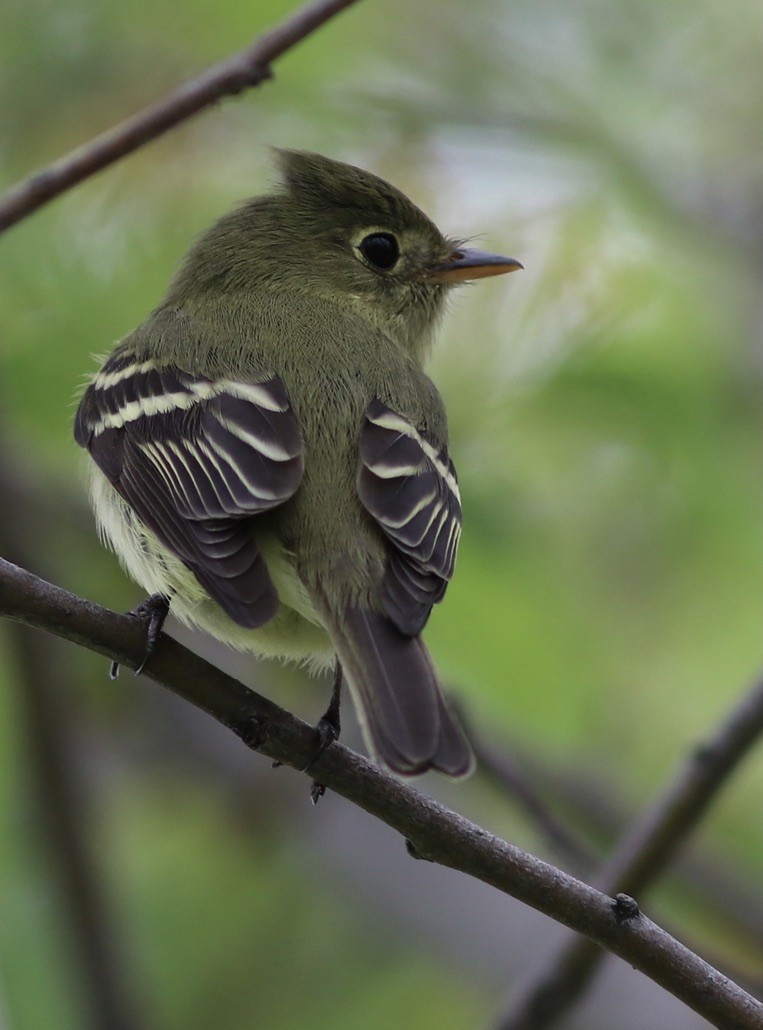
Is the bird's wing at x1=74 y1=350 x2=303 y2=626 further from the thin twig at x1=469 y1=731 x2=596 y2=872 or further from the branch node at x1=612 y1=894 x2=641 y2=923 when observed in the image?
the thin twig at x1=469 y1=731 x2=596 y2=872

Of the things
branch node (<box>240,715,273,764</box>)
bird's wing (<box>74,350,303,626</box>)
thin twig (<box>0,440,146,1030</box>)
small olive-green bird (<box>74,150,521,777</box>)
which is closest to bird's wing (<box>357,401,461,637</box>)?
small olive-green bird (<box>74,150,521,777</box>)

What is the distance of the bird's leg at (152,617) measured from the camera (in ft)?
9.34

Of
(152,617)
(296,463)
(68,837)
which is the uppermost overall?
(296,463)

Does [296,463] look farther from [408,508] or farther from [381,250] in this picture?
[381,250]

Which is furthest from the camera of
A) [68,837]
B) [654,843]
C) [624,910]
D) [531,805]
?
[68,837]

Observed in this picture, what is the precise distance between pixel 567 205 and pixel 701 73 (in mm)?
1394

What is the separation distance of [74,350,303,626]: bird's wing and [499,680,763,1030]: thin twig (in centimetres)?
123

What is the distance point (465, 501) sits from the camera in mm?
4898

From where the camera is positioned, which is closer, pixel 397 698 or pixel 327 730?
pixel 397 698

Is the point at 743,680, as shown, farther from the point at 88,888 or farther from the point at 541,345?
the point at 88,888

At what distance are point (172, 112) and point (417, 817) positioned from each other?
5.40 feet

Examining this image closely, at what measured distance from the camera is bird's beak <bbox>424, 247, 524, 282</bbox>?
459 centimetres

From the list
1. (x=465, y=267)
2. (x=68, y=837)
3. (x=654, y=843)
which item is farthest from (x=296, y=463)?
(x=68, y=837)

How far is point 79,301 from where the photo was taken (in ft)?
15.8
